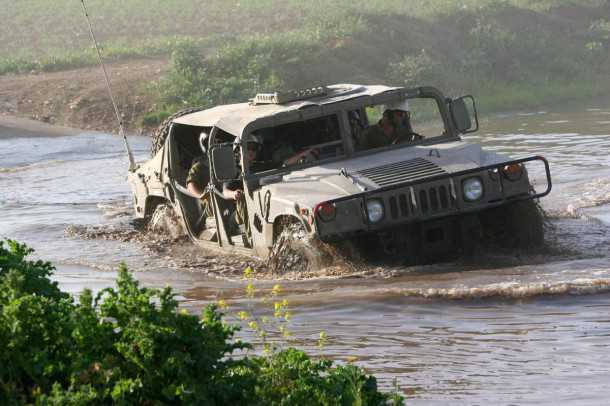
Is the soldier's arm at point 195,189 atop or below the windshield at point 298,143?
below

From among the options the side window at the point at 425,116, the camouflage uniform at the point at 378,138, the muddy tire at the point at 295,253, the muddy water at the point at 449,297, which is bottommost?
the side window at the point at 425,116

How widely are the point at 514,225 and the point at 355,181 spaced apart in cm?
137

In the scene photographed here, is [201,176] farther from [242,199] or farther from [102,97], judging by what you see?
[102,97]

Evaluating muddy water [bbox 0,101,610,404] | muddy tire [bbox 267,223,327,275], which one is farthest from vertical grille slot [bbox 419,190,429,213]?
muddy tire [bbox 267,223,327,275]

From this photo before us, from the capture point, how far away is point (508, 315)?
757 centimetres

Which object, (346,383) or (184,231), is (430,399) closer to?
(346,383)

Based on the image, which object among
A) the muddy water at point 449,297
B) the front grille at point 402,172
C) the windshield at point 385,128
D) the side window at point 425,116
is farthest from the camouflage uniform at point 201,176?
the side window at point 425,116

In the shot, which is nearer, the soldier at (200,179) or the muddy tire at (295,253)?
the muddy tire at (295,253)

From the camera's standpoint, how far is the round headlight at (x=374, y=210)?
27.8 feet

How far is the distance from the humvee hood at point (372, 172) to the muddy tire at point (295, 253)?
0.91 feet

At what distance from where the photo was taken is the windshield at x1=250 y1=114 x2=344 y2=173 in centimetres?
970

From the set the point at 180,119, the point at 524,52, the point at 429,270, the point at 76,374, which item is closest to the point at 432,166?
the point at 429,270

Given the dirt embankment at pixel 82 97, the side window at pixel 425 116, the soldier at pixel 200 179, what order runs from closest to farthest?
the soldier at pixel 200 179 < the side window at pixel 425 116 < the dirt embankment at pixel 82 97

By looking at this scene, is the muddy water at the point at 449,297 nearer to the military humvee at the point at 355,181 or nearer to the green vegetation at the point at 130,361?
the military humvee at the point at 355,181
